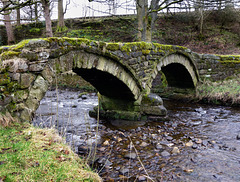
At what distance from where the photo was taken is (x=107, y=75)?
5.56 metres

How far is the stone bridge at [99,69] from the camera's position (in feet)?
10.8

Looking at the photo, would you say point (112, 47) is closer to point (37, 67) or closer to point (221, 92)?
point (37, 67)

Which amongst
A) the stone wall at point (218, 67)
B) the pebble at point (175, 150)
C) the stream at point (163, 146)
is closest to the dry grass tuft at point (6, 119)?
the stream at point (163, 146)

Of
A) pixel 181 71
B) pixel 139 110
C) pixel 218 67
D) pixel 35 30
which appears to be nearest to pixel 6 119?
pixel 139 110

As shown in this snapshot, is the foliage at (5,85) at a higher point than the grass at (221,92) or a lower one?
higher

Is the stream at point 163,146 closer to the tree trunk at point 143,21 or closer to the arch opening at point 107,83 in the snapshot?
the arch opening at point 107,83

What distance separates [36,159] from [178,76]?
935cm

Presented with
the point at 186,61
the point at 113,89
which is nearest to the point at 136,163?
the point at 113,89

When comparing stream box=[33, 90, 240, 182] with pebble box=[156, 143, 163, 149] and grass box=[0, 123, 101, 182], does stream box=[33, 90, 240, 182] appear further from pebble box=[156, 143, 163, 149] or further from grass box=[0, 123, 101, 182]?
grass box=[0, 123, 101, 182]

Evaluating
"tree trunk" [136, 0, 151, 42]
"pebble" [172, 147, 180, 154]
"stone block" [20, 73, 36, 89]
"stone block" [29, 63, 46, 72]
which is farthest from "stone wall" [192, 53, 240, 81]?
"stone block" [20, 73, 36, 89]

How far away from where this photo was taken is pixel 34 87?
360cm

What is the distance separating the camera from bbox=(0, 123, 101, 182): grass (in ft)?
6.74

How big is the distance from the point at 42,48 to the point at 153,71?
4381 millimetres

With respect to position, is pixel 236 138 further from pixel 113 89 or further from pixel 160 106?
pixel 113 89
